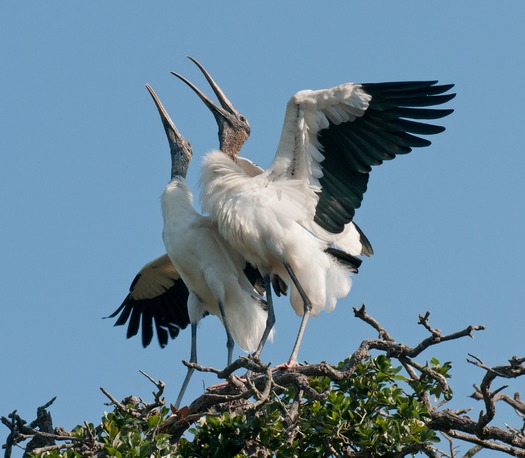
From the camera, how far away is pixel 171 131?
42.8 feet

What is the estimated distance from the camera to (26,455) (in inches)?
365

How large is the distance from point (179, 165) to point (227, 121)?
2.15 feet

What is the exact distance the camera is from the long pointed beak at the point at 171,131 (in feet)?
41.8

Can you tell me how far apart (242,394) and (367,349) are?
3.83 ft

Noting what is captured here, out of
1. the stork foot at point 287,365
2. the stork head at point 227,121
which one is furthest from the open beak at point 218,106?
the stork foot at point 287,365

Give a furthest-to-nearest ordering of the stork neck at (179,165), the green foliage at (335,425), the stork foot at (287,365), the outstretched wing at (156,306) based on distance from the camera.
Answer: the outstretched wing at (156,306), the stork neck at (179,165), the stork foot at (287,365), the green foliage at (335,425)

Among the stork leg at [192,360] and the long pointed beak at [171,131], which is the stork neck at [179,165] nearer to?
the long pointed beak at [171,131]

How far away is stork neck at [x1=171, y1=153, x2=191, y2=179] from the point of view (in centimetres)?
1241

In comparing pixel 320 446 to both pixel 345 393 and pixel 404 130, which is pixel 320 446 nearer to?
pixel 345 393

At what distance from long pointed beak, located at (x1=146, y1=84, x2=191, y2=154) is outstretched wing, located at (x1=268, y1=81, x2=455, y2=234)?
6.65ft

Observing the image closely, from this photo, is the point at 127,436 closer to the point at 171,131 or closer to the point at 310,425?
the point at 310,425

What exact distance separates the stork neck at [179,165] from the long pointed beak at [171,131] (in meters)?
0.11

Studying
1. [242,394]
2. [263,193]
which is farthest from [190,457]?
[263,193]

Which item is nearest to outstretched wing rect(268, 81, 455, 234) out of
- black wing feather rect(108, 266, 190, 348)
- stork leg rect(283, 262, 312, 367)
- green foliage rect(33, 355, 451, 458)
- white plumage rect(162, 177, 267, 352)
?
stork leg rect(283, 262, 312, 367)
